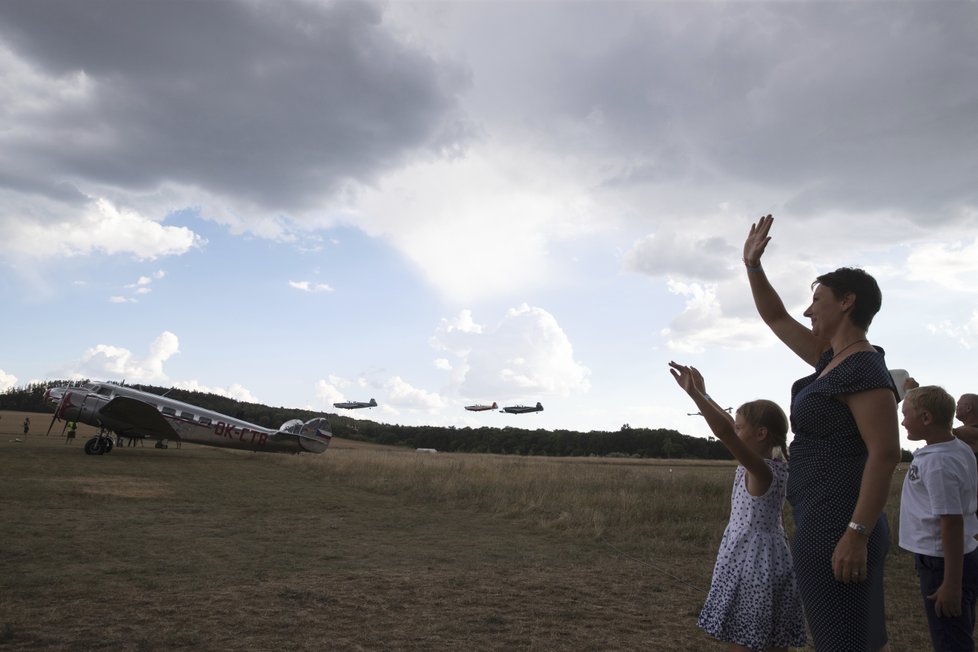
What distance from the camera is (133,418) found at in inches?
Answer: 963

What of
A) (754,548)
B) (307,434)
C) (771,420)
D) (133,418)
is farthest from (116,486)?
(307,434)

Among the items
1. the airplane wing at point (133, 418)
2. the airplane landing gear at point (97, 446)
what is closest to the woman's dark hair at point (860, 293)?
the airplane landing gear at point (97, 446)

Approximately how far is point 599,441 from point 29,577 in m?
67.5

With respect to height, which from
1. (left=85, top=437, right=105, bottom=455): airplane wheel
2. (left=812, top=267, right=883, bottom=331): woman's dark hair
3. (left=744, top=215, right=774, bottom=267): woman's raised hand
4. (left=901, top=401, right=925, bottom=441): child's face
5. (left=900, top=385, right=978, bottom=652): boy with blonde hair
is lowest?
(left=85, top=437, right=105, bottom=455): airplane wheel

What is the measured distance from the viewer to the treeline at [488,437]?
65.6m

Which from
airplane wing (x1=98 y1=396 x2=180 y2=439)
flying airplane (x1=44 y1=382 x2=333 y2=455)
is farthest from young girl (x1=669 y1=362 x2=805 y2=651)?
airplane wing (x1=98 y1=396 x2=180 y2=439)

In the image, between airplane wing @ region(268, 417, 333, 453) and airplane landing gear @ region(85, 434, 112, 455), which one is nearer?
airplane landing gear @ region(85, 434, 112, 455)

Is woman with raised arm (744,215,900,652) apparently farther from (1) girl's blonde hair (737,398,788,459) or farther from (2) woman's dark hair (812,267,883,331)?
(1) girl's blonde hair (737,398,788,459)

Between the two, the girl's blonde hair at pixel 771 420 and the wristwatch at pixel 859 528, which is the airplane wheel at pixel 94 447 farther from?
the wristwatch at pixel 859 528

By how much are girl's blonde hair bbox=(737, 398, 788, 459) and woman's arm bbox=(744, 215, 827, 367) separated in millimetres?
266

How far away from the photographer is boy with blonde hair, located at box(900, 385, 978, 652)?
2643 millimetres

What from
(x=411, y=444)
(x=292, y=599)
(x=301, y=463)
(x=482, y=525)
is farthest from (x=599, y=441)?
(x=292, y=599)

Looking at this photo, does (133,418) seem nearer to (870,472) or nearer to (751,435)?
(751,435)

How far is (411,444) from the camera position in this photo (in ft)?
243
